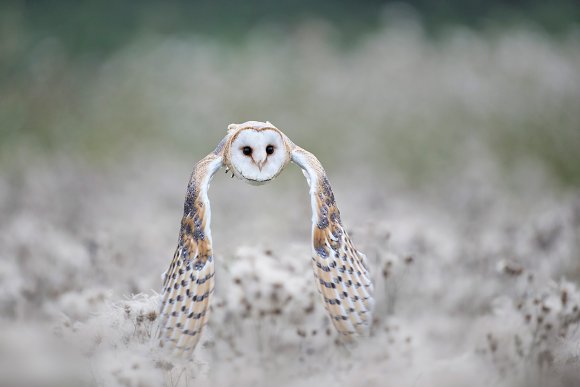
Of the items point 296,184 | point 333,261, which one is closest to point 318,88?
point 296,184

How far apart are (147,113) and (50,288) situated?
514 centimetres

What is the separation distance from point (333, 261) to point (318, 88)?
640cm

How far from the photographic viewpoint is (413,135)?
7.77 m

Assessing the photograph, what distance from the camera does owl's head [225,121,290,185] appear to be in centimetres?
240

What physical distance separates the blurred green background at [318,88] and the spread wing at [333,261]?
438 centimetres

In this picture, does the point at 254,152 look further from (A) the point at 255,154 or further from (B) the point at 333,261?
(B) the point at 333,261

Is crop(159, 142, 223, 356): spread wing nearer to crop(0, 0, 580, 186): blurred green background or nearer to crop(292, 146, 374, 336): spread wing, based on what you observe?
crop(292, 146, 374, 336): spread wing

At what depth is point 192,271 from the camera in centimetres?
244

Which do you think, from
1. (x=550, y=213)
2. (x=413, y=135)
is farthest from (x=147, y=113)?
(x=550, y=213)

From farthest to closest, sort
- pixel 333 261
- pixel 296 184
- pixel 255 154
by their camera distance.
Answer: pixel 296 184 < pixel 333 261 < pixel 255 154

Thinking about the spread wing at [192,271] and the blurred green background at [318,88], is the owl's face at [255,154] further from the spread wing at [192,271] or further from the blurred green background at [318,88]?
the blurred green background at [318,88]

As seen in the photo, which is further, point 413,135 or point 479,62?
point 479,62

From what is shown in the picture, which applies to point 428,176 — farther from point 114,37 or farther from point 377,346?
point 114,37

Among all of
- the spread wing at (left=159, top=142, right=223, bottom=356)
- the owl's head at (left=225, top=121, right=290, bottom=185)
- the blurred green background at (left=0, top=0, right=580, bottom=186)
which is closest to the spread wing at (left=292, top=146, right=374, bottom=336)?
the owl's head at (left=225, top=121, right=290, bottom=185)
